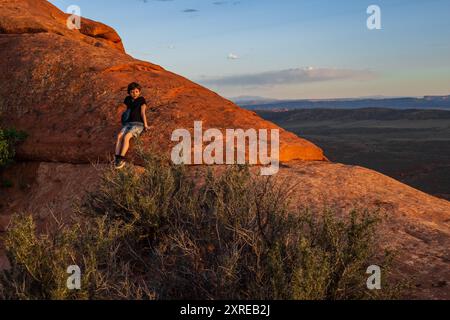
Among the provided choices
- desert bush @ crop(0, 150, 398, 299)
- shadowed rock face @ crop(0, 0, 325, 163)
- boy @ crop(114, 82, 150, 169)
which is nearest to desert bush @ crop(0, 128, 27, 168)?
shadowed rock face @ crop(0, 0, 325, 163)

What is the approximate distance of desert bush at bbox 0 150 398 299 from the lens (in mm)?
4043

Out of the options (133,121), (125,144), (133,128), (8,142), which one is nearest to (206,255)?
(125,144)

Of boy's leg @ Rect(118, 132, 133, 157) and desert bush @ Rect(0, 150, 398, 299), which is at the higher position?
boy's leg @ Rect(118, 132, 133, 157)

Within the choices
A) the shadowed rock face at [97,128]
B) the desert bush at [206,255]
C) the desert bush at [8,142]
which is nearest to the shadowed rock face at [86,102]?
the shadowed rock face at [97,128]

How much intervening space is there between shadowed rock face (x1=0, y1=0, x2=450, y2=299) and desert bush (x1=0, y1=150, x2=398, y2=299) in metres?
2.01

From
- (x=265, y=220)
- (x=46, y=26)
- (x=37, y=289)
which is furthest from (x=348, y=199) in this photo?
(x=46, y=26)

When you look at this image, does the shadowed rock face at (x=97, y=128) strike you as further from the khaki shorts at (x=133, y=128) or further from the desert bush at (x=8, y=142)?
the khaki shorts at (x=133, y=128)

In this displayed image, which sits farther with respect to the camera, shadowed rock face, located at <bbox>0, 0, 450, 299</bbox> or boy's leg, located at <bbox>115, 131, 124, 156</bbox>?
boy's leg, located at <bbox>115, 131, 124, 156</bbox>

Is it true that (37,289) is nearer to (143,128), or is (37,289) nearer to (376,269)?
(376,269)

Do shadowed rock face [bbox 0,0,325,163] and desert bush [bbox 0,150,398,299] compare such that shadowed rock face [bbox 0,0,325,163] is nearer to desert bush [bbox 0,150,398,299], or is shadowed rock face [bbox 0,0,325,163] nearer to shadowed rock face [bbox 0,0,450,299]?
shadowed rock face [bbox 0,0,450,299]

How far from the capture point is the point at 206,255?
494cm

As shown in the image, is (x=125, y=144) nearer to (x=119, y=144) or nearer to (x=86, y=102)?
(x=119, y=144)

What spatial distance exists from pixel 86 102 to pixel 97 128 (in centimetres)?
97
